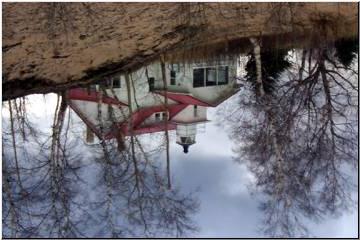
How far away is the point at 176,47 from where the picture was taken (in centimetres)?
320

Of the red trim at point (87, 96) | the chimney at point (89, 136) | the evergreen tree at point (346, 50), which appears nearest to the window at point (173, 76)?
the red trim at point (87, 96)

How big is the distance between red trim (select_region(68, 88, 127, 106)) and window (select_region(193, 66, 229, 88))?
45 cm

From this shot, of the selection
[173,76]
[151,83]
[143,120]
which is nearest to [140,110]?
[143,120]

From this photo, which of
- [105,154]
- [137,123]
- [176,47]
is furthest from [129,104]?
[176,47]

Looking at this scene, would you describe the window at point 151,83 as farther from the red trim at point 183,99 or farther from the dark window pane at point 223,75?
the dark window pane at point 223,75

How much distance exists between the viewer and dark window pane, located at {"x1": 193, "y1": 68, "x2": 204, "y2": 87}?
9.70 feet

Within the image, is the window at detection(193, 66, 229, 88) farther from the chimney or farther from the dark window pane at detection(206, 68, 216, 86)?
the chimney

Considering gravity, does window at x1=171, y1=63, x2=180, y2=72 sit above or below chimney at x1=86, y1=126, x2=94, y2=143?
above

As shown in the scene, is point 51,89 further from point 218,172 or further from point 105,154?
point 218,172

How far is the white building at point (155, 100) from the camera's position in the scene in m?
2.70

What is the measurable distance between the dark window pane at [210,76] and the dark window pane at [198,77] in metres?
0.04

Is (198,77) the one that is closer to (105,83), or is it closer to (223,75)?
(223,75)

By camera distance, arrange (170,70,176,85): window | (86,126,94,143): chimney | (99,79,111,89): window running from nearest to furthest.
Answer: (86,126,94,143): chimney
(99,79,111,89): window
(170,70,176,85): window

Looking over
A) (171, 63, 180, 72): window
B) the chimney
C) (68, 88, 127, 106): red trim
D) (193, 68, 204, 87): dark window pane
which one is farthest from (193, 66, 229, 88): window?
the chimney
